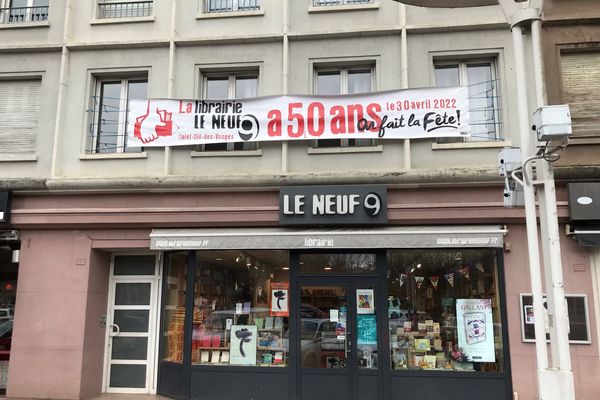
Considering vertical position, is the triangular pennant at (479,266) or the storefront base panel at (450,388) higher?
the triangular pennant at (479,266)

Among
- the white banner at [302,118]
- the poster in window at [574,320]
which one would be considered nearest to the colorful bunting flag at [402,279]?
the poster in window at [574,320]

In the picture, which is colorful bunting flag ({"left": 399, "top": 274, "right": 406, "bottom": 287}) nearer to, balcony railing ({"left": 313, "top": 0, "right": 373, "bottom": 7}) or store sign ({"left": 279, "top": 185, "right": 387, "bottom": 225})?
store sign ({"left": 279, "top": 185, "right": 387, "bottom": 225})

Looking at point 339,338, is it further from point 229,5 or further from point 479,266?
point 229,5

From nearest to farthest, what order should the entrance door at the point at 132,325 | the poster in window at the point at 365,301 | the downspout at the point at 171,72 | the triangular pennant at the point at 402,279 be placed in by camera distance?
1. the poster in window at the point at 365,301
2. the triangular pennant at the point at 402,279
3. the downspout at the point at 171,72
4. the entrance door at the point at 132,325

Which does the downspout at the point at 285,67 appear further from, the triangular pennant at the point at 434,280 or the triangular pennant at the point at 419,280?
the triangular pennant at the point at 434,280

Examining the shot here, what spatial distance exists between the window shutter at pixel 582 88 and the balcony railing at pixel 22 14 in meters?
10.1

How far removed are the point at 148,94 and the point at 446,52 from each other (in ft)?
18.5

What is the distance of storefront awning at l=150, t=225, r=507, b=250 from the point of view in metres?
8.97

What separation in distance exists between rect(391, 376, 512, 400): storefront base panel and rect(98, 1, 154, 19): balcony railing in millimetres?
8522

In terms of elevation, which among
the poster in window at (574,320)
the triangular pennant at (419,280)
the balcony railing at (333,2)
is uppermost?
the balcony railing at (333,2)

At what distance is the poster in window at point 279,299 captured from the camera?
9672 millimetres

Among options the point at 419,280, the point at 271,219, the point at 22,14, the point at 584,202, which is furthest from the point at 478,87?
the point at 22,14

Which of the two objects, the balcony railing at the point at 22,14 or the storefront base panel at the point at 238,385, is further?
the balcony railing at the point at 22,14

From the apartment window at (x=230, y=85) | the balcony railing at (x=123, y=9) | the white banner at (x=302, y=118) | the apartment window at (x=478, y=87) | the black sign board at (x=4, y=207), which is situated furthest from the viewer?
the balcony railing at (x=123, y=9)
